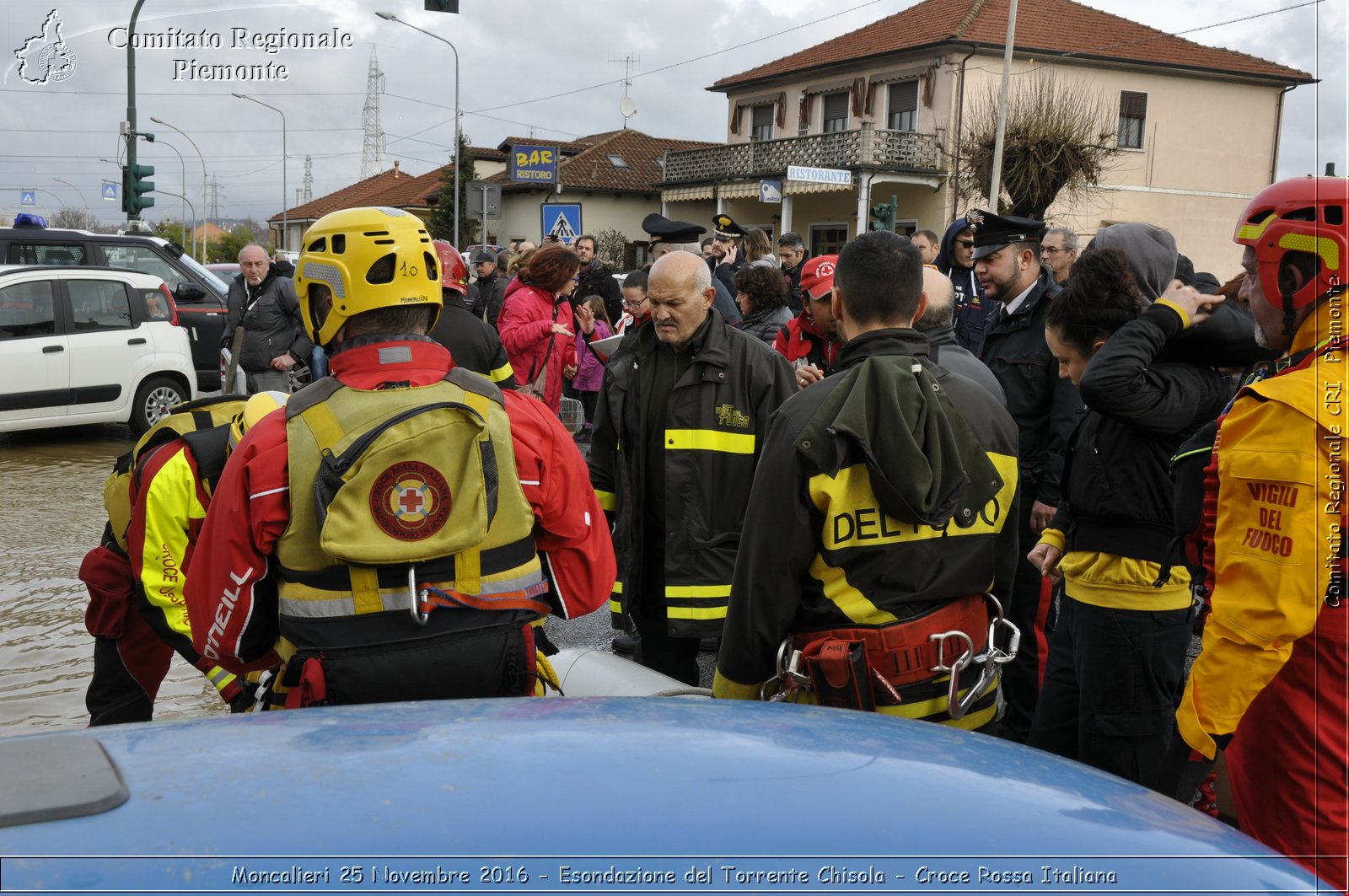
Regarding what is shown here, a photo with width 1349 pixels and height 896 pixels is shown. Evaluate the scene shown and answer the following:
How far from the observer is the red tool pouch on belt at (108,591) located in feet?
11.4

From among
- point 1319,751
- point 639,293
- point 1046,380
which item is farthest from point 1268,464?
point 639,293

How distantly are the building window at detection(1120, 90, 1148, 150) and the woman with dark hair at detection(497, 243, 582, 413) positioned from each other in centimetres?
3227

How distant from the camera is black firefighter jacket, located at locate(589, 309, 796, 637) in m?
4.33

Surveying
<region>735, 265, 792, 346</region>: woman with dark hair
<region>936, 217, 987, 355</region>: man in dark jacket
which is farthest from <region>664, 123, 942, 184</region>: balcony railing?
<region>735, 265, 792, 346</region>: woman with dark hair

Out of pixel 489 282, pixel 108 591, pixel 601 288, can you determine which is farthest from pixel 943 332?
pixel 489 282

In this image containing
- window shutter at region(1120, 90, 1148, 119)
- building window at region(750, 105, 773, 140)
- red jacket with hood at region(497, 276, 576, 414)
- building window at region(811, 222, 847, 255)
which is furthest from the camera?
building window at region(750, 105, 773, 140)

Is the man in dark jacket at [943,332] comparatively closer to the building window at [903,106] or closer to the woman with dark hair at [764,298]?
the woman with dark hair at [764,298]

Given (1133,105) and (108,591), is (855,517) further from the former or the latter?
(1133,105)

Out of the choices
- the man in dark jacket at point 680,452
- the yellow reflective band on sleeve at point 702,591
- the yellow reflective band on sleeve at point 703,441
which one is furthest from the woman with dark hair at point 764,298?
the yellow reflective band on sleeve at point 702,591

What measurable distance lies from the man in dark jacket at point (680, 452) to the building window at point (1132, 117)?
116 feet

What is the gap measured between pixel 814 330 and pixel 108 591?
342 cm

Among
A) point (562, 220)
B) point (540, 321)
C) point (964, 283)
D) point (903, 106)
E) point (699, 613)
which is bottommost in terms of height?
point (699, 613)

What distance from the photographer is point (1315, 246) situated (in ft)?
7.33

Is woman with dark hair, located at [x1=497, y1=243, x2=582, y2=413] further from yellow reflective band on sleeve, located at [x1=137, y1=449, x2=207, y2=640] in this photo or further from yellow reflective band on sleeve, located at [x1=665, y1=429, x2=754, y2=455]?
yellow reflective band on sleeve, located at [x1=137, y1=449, x2=207, y2=640]
